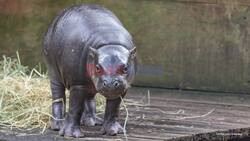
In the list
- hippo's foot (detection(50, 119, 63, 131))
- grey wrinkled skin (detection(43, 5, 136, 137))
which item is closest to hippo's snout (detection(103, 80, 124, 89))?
grey wrinkled skin (detection(43, 5, 136, 137))

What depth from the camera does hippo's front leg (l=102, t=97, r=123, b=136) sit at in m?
2.84

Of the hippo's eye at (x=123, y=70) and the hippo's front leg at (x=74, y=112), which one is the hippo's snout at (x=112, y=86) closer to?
the hippo's eye at (x=123, y=70)

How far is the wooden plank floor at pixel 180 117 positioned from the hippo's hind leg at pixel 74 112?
0.05m

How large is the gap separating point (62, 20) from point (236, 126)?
109 cm

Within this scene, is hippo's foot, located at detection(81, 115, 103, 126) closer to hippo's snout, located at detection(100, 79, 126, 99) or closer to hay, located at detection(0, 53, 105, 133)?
hay, located at detection(0, 53, 105, 133)

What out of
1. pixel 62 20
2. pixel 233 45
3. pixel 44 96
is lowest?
pixel 44 96

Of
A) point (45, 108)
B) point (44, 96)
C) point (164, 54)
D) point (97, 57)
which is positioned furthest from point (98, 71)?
point (164, 54)

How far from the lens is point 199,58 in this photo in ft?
14.5

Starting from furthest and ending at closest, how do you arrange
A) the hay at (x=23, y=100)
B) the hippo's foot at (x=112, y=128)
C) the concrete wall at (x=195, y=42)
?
the concrete wall at (x=195, y=42)
the hay at (x=23, y=100)
the hippo's foot at (x=112, y=128)

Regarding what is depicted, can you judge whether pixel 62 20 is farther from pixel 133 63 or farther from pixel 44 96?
pixel 44 96

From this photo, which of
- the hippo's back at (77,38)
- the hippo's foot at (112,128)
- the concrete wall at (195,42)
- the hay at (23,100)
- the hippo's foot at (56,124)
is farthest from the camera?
the concrete wall at (195,42)

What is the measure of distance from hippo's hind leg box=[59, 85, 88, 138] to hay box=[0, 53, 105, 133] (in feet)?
0.57

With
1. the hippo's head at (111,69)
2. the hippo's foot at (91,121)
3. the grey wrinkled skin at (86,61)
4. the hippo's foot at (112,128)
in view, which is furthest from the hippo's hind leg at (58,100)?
the hippo's head at (111,69)

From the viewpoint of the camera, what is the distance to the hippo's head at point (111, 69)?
8.28 feet
